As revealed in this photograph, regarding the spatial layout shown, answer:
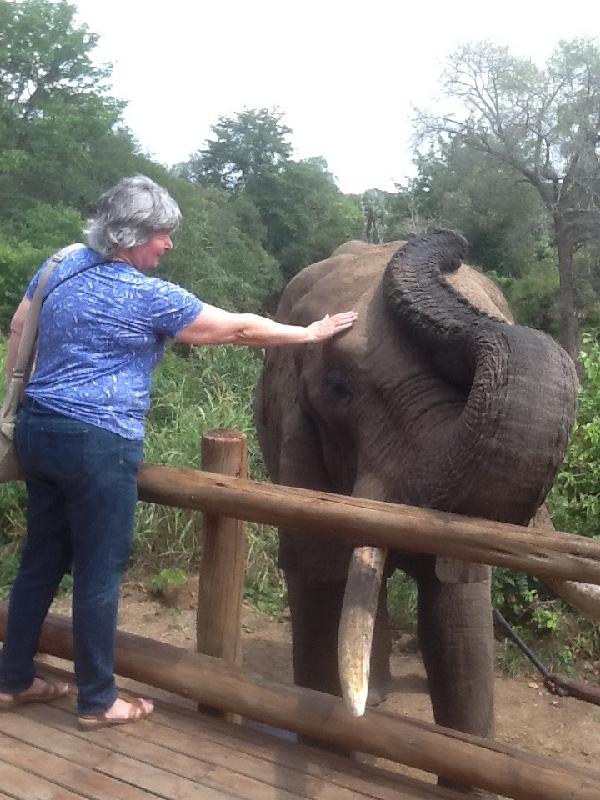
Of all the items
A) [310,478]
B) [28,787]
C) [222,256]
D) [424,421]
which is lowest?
[28,787]

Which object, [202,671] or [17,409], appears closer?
[17,409]

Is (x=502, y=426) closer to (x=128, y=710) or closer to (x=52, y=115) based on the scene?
(x=128, y=710)

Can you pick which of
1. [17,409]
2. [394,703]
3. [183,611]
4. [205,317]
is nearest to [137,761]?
[17,409]

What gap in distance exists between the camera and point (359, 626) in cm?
237

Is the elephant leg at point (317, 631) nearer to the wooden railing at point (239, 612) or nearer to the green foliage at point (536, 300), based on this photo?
the wooden railing at point (239, 612)

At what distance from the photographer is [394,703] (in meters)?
5.48

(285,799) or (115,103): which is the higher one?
(115,103)

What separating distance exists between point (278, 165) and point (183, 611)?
2085 centimetres

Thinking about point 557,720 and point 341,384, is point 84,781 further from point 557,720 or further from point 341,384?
point 557,720

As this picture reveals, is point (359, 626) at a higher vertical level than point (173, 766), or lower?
higher

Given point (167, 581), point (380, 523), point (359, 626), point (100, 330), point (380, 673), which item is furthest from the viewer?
point (167, 581)

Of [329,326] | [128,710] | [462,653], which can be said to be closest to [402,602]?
[462,653]

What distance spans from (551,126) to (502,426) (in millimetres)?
20936

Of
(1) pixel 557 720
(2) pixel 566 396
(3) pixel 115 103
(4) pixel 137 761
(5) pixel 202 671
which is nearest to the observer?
(2) pixel 566 396
